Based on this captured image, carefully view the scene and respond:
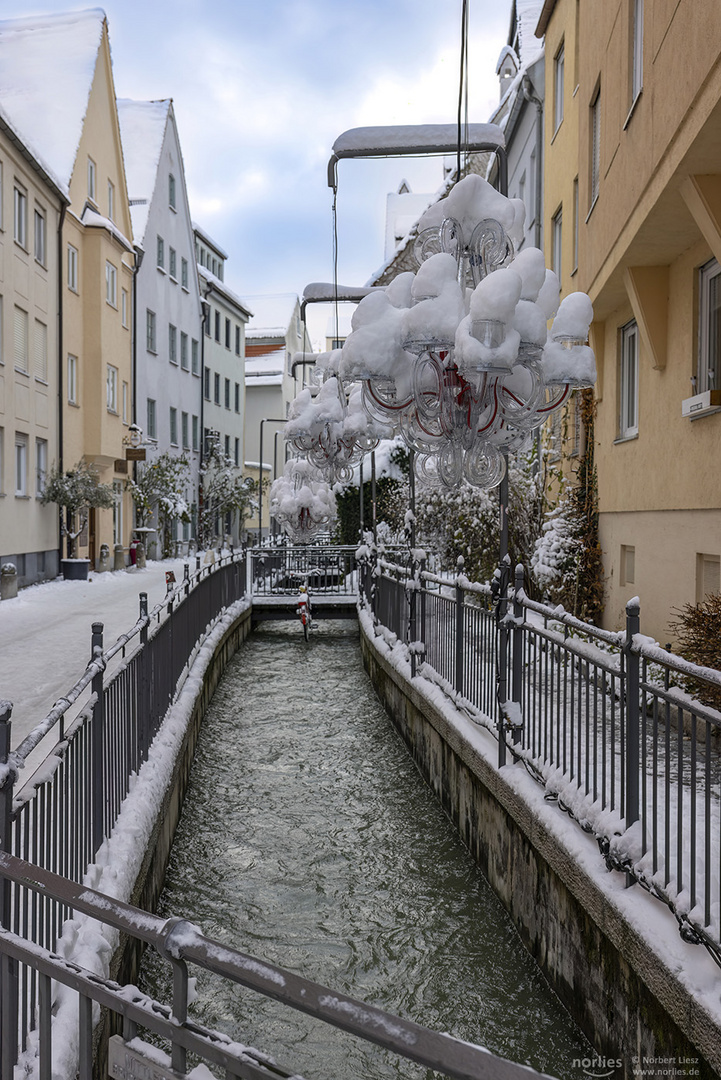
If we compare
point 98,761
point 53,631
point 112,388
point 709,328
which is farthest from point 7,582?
point 98,761

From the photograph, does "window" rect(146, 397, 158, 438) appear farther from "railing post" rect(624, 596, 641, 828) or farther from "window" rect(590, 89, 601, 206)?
"railing post" rect(624, 596, 641, 828)

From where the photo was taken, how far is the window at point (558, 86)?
16797mm

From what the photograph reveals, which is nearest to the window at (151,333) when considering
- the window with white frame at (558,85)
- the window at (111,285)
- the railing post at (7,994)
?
the window at (111,285)

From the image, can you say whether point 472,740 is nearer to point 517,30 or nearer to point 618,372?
point 618,372

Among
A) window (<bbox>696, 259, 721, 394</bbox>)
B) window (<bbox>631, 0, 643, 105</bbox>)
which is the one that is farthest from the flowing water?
window (<bbox>631, 0, 643, 105</bbox>)

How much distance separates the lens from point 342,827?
798 centimetres

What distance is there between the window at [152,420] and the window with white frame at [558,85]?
2202cm

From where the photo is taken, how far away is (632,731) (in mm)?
4039

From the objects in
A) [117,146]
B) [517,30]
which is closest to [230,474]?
[117,146]

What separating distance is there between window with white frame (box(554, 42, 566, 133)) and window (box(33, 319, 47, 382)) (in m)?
12.7

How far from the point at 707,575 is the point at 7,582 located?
13.7 m

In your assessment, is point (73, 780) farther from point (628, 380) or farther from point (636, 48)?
point (628, 380)

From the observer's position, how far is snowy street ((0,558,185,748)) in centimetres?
971

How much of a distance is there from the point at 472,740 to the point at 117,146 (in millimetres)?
29377
